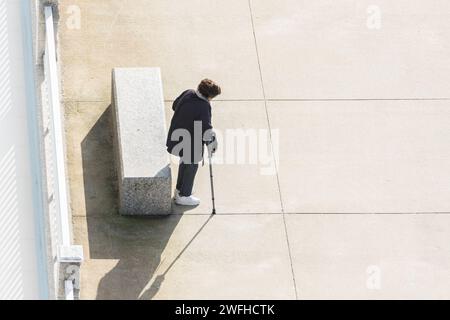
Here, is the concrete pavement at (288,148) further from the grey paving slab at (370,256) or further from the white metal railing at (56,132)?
the white metal railing at (56,132)

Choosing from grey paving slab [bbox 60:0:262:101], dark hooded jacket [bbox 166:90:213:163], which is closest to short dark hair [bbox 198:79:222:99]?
dark hooded jacket [bbox 166:90:213:163]

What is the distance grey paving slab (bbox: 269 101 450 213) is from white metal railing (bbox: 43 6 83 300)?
2.66 m

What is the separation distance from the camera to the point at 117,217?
12.6 meters

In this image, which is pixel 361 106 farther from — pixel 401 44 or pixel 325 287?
pixel 325 287

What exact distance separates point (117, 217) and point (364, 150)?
276 centimetres

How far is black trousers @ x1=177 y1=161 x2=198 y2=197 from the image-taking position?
41.3 ft

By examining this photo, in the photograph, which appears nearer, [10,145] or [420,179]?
[10,145]

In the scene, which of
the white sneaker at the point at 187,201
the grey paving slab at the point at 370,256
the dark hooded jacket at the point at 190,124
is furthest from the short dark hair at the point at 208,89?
the grey paving slab at the point at 370,256

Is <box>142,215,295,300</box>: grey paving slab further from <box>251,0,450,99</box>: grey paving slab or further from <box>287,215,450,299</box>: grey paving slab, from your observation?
<box>251,0,450,99</box>: grey paving slab

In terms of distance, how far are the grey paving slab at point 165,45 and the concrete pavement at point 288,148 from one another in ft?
0.06

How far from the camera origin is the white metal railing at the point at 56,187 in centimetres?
1053

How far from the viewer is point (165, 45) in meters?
14.7

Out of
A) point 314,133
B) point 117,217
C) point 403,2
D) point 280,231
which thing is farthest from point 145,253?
point 403,2

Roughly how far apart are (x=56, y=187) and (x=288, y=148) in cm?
327
